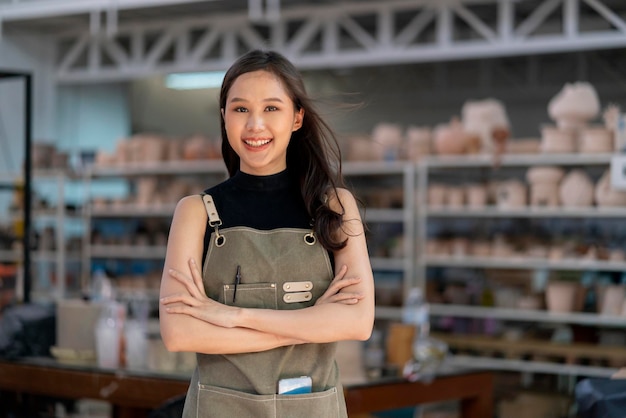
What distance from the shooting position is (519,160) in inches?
324

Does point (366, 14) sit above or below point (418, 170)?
above

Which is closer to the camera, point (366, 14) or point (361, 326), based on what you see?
point (361, 326)

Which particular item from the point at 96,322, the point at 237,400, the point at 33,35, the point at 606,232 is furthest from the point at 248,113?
the point at 33,35

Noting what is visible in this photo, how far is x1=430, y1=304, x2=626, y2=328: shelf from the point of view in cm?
794

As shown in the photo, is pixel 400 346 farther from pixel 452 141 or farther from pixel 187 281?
pixel 452 141

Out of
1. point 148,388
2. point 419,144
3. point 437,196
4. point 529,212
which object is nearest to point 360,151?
point 419,144

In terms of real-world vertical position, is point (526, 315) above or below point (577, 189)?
below

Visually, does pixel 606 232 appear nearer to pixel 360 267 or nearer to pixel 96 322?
pixel 96 322

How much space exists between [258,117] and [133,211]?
27.4 feet

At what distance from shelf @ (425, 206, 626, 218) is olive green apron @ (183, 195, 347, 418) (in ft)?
20.2

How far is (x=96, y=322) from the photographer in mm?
5246

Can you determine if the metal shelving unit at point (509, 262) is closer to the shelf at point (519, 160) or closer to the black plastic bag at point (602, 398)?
the shelf at point (519, 160)

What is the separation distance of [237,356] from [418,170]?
680cm

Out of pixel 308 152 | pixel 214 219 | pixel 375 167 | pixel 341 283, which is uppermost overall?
pixel 375 167
